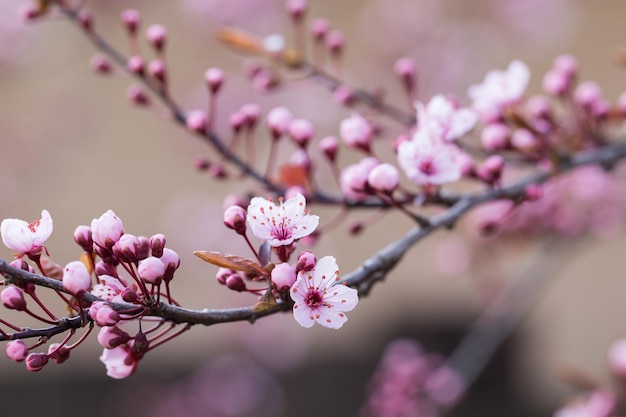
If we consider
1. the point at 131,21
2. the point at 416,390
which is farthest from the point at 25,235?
the point at 416,390

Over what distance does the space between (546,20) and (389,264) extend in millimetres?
3221

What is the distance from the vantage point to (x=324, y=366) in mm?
3461

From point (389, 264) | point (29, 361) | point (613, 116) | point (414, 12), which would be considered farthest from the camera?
point (414, 12)

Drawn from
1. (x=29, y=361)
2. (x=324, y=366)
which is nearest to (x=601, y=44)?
(x=324, y=366)

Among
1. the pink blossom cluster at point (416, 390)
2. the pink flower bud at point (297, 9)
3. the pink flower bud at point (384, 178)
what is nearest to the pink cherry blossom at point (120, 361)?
the pink flower bud at point (384, 178)

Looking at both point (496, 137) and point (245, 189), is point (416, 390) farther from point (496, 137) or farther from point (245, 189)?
point (245, 189)

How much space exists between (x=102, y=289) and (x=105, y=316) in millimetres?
88

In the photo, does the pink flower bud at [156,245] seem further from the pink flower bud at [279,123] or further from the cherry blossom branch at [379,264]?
the pink flower bud at [279,123]

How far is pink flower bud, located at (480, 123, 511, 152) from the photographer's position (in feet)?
3.52

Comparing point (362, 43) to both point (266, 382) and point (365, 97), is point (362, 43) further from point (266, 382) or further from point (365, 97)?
point (365, 97)

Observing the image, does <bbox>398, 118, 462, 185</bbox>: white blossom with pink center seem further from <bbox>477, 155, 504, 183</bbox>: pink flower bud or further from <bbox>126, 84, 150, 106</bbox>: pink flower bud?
<bbox>126, 84, 150, 106</bbox>: pink flower bud

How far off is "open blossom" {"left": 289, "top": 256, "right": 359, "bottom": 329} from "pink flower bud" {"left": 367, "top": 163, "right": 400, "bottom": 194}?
161 millimetres

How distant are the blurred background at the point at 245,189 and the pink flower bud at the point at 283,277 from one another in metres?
2.26

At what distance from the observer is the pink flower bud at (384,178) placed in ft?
2.78
